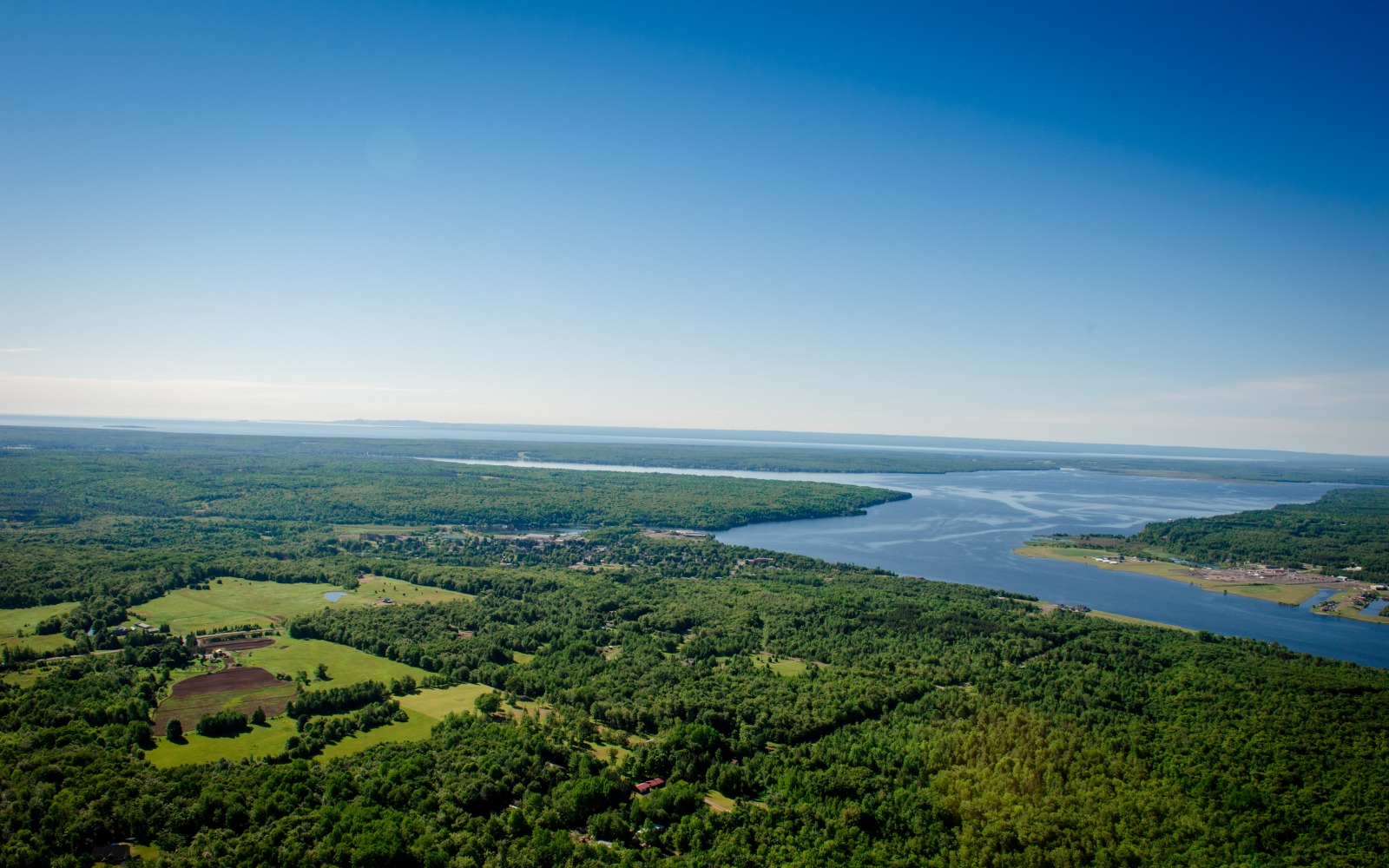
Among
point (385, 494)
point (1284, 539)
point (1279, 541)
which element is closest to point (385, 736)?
point (385, 494)

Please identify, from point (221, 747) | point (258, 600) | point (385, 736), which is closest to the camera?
point (221, 747)

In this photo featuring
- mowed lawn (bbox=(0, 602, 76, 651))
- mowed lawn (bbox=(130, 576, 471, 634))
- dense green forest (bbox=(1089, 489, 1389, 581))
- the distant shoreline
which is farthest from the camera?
dense green forest (bbox=(1089, 489, 1389, 581))

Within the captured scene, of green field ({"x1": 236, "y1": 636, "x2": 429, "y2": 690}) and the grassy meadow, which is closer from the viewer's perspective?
the grassy meadow

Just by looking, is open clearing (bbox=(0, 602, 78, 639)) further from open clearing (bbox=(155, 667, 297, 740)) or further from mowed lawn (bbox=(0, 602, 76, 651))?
open clearing (bbox=(155, 667, 297, 740))

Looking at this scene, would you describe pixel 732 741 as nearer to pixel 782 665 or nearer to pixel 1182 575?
pixel 782 665

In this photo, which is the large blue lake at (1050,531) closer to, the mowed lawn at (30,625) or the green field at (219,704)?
the green field at (219,704)

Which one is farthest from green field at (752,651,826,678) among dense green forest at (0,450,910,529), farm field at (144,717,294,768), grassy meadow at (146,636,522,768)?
dense green forest at (0,450,910,529)
